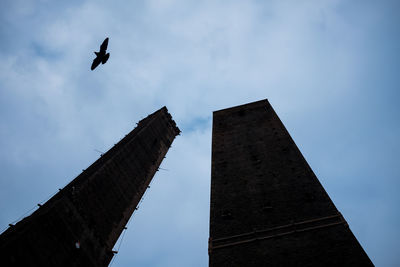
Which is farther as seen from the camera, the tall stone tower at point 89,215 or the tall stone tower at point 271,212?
the tall stone tower at point 89,215

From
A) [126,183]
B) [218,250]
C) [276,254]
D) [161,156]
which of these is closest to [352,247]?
[276,254]

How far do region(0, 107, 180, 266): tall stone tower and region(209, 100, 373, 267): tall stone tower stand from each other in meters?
8.11

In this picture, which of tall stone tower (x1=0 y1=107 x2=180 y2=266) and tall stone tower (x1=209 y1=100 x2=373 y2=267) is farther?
tall stone tower (x1=0 y1=107 x2=180 y2=266)

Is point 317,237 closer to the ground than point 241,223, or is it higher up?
closer to the ground

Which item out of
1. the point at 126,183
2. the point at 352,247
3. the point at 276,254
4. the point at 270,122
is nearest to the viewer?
the point at 352,247

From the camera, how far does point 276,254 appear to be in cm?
950

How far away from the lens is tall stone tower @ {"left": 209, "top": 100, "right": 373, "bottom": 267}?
30.4 feet

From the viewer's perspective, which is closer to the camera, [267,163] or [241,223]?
[241,223]

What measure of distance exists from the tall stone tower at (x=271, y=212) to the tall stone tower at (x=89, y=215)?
811 cm

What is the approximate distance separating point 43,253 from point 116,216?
7.77 meters

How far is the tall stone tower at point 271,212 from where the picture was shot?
9.27 meters

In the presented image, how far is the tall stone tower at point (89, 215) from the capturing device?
12.2 m

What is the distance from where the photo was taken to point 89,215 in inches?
675

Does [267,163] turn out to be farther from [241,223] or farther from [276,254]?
[276,254]
